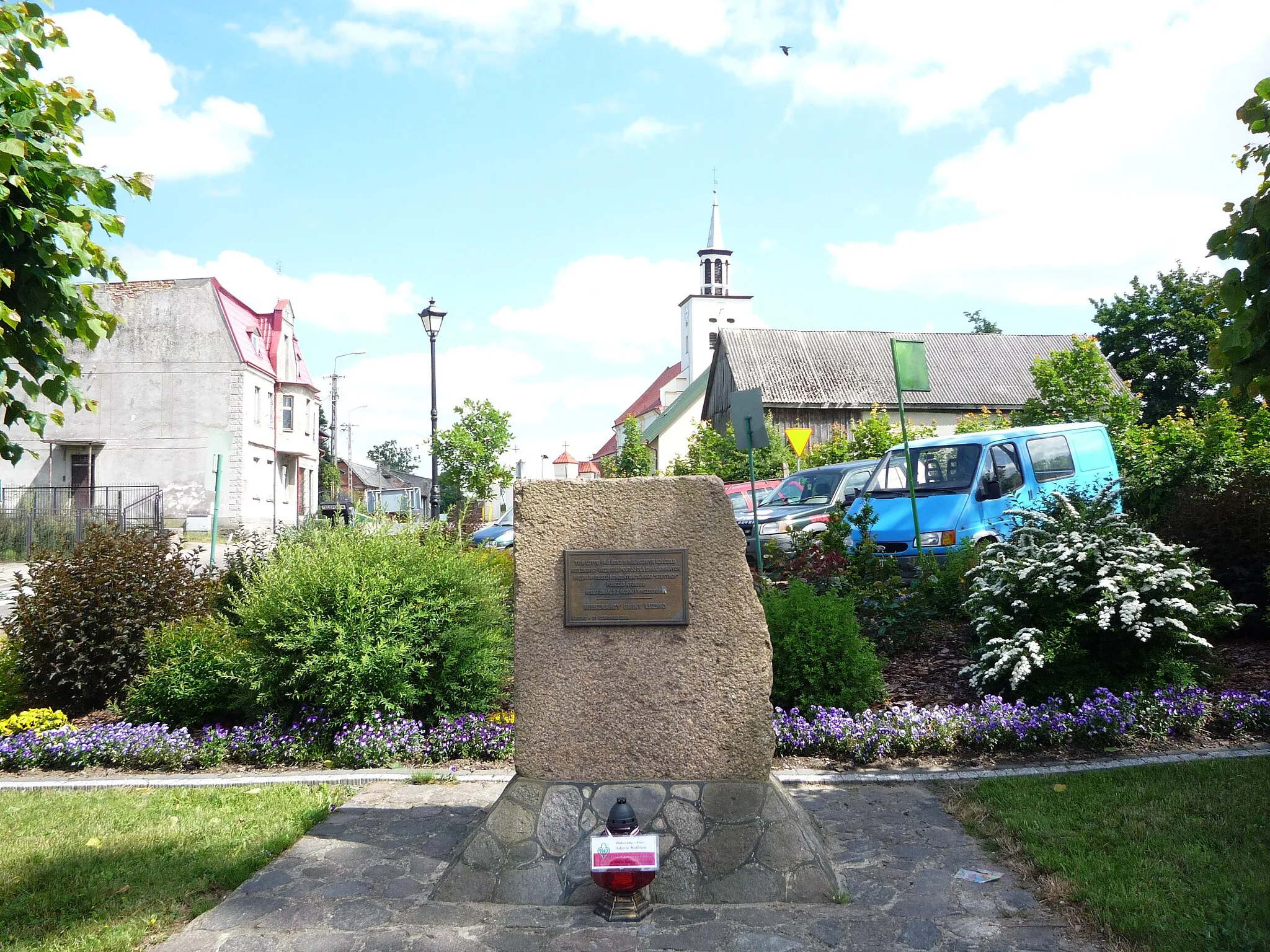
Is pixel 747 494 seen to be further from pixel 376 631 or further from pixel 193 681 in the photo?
pixel 193 681

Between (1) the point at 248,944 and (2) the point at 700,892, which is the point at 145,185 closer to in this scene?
(1) the point at 248,944

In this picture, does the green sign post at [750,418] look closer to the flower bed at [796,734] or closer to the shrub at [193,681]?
the flower bed at [796,734]

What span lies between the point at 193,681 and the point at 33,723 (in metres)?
1.26

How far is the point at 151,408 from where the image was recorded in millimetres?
36062

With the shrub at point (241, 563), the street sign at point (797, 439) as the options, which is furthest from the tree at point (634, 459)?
the shrub at point (241, 563)

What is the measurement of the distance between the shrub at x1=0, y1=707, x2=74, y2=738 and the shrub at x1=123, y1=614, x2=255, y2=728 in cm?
47

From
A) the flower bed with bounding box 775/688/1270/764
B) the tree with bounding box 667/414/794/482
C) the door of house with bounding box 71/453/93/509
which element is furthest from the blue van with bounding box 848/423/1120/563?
the door of house with bounding box 71/453/93/509

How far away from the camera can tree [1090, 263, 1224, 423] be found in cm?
4409

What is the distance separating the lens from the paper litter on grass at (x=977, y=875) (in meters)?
4.50

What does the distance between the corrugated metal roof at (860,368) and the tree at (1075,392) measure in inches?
704

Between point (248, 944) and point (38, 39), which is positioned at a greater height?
point (38, 39)

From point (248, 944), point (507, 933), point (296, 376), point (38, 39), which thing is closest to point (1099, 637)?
point (507, 933)

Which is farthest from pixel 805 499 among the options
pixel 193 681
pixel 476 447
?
pixel 476 447

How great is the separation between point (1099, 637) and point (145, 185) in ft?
22.7
